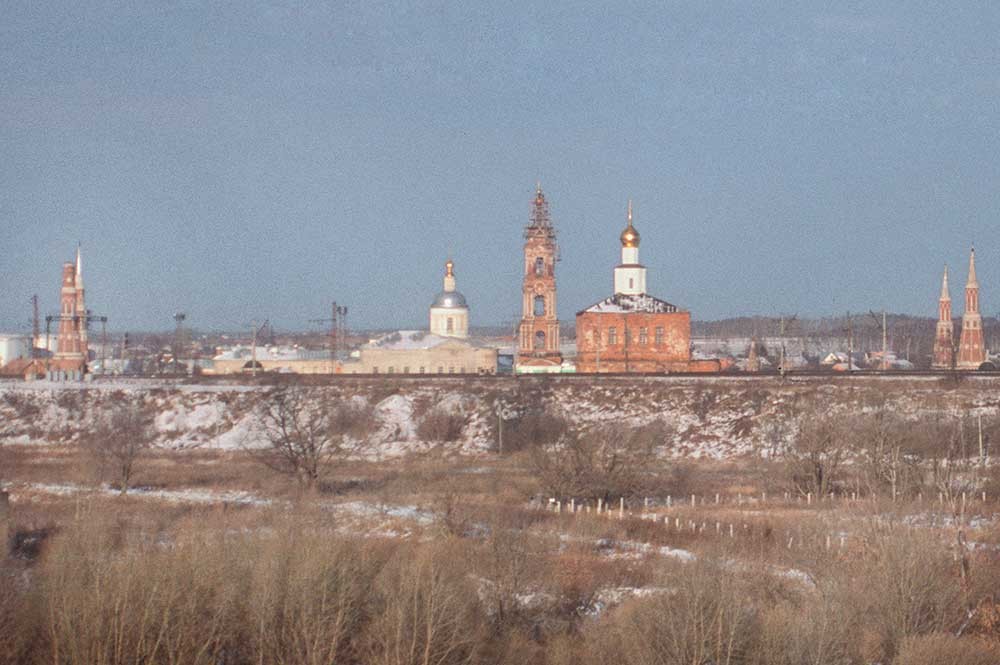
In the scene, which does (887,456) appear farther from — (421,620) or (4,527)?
(4,527)

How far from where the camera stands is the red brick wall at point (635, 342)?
6556cm

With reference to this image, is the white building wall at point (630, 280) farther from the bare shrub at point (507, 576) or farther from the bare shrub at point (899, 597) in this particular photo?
the bare shrub at point (899, 597)

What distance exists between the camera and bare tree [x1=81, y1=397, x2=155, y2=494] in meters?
41.2

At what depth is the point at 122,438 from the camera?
44.4 meters

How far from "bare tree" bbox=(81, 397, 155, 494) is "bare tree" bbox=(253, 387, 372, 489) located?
156 inches

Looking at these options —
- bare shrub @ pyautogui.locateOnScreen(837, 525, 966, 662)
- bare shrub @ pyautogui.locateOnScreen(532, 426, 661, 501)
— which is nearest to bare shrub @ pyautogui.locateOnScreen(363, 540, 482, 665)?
bare shrub @ pyautogui.locateOnScreen(837, 525, 966, 662)

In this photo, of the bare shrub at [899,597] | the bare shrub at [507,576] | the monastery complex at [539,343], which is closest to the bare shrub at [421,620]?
the bare shrub at [507,576]

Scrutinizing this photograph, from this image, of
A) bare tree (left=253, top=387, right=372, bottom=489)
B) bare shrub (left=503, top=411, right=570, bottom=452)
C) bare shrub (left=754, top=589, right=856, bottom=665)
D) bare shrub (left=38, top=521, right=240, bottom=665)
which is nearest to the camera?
bare shrub (left=38, top=521, right=240, bottom=665)

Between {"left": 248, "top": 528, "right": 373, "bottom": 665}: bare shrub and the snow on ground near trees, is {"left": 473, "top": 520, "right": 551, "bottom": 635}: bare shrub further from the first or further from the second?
the snow on ground near trees

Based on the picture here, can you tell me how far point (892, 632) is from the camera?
67.8 feet

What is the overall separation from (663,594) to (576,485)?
1590 cm

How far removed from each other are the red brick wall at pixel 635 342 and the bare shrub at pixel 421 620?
44.4 metres

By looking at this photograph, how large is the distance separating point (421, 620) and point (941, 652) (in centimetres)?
710

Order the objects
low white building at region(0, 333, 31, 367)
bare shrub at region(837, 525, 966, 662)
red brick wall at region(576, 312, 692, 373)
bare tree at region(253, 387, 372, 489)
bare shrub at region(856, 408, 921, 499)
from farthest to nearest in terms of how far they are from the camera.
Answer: low white building at region(0, 333, 31, 367), red brick wall at region(576, 312, 692, 373), bare tree at region(253, 387, 372, 489), bare shrub at region(856, 408, 921, 499), bare shrub at region(837, 525, 966, 662)
